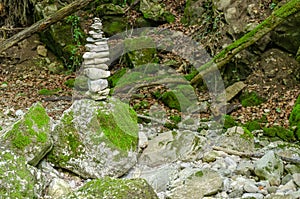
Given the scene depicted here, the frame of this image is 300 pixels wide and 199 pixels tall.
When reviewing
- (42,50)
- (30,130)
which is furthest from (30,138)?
(42,50)

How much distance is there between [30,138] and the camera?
392 cm

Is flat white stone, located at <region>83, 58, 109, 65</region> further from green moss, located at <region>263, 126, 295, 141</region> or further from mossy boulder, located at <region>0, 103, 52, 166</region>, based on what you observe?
green moss, located at <region>263, 126, 295, 141</region>

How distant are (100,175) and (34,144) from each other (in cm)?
80

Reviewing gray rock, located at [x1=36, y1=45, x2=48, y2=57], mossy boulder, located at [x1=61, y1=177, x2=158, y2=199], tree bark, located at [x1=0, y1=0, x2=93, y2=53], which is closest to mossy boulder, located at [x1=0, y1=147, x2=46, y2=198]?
mossy boulder, located at [x1=61, y1=177, x2=158, y2=199]

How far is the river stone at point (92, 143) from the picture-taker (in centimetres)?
416

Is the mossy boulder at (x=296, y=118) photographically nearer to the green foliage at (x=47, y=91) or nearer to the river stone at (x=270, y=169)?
the river stone at (x=270, y=169)

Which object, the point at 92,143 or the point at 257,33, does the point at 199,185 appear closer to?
the point at 92,143

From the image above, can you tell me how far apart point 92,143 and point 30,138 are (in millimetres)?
689

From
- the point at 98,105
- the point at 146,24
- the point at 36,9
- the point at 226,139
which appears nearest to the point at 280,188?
the point at 226,139

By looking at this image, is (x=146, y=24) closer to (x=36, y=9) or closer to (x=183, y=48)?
(x=183, y=48)

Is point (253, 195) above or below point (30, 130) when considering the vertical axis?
below

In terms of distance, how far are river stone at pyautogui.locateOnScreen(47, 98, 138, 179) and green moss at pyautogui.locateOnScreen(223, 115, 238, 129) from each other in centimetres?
194

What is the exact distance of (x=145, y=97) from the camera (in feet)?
23.2

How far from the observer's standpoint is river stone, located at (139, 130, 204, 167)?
4.55 meters
